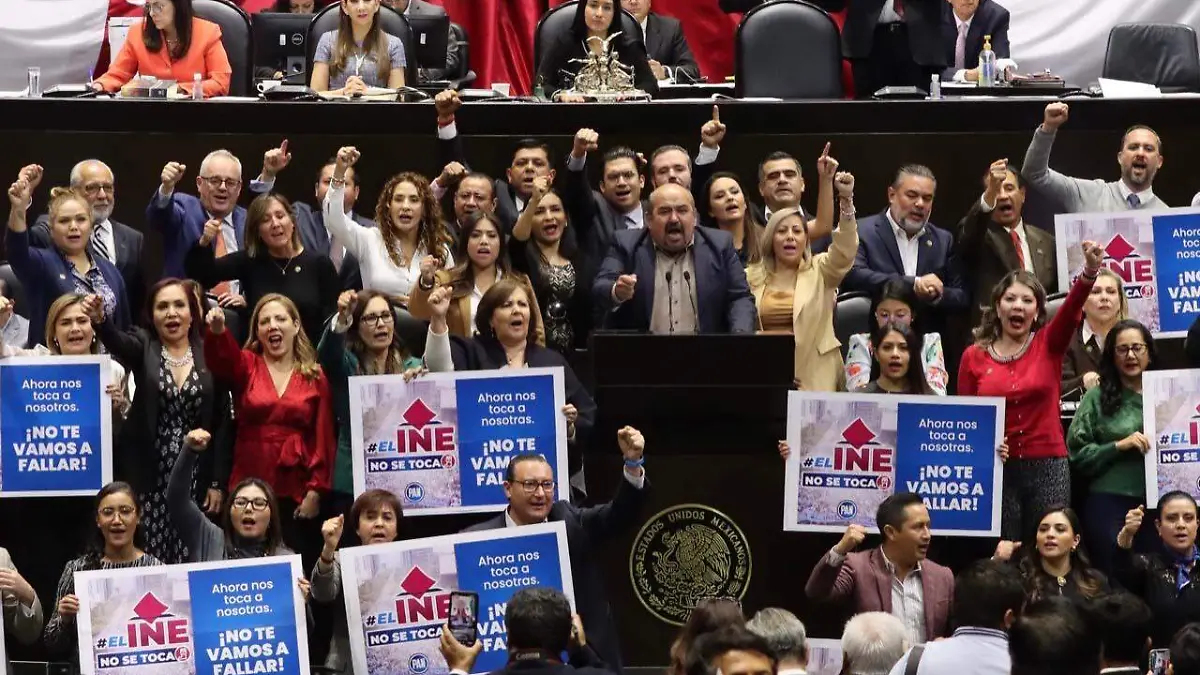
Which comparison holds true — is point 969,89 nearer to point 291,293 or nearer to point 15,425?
point 291,293

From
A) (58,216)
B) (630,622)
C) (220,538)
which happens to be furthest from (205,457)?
(630,622)

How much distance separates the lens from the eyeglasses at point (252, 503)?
934 cm

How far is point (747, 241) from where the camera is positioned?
35.5ft

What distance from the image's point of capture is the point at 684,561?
33.1 ft

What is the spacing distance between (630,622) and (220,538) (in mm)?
1861

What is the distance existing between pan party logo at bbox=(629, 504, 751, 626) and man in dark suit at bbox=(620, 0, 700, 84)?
4.22m

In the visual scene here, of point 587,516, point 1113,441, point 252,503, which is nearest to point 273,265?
point 252,503

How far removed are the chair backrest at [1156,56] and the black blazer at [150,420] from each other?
5.99 m

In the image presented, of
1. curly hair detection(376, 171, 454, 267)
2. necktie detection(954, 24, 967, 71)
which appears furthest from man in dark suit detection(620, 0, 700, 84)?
curly hair detection(376, 171, 454, 267)

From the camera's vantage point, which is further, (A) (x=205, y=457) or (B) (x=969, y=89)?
(B) (x=969, y=89)

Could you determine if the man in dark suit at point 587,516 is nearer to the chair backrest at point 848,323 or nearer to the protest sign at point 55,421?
the chair backrest at point 848,323

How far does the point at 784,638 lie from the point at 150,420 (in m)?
3.78

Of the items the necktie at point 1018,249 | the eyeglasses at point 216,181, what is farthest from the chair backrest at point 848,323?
the eyeglasses at point 216,181

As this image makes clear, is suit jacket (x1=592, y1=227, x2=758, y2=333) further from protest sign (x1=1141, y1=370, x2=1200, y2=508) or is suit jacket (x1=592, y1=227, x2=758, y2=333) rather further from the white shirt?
protest sign (x1=1141, y1=370, x2=1200, y2=508)
